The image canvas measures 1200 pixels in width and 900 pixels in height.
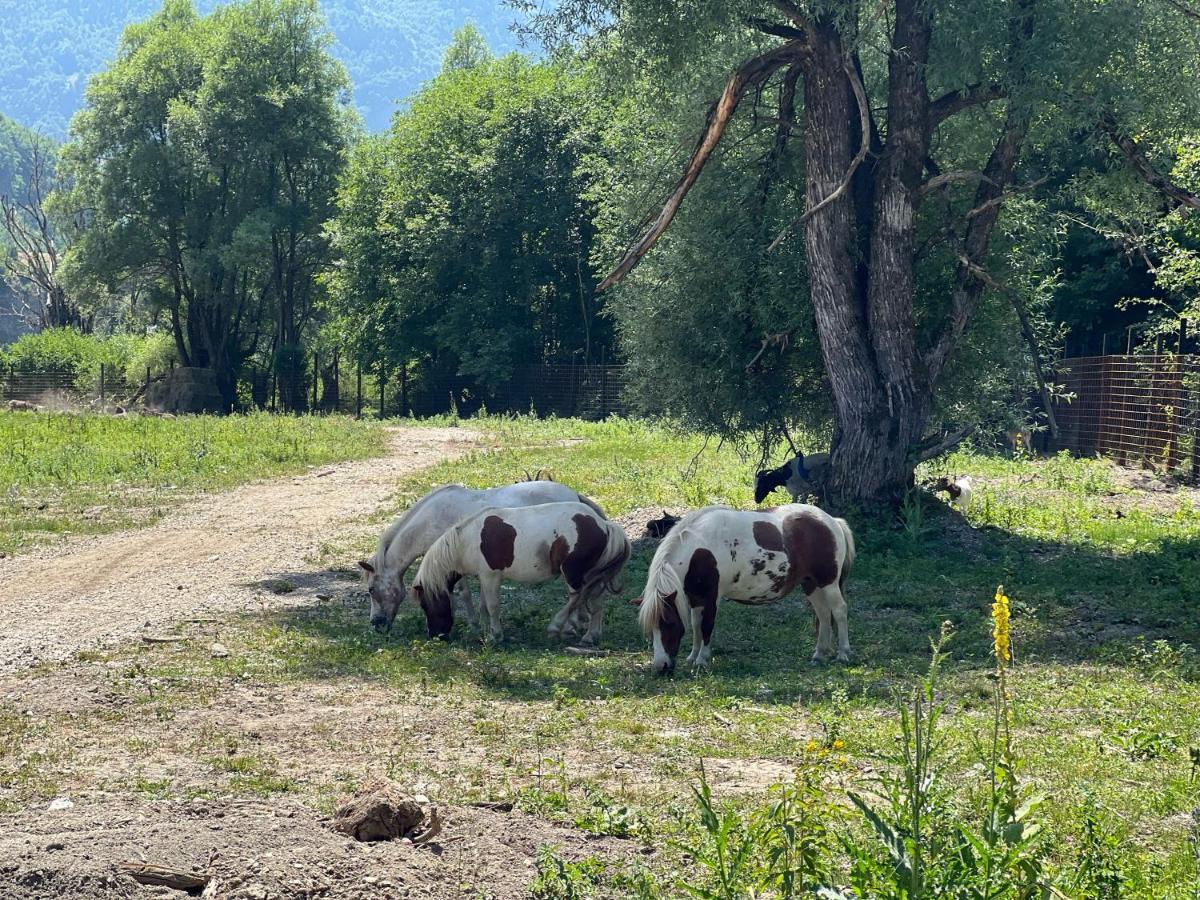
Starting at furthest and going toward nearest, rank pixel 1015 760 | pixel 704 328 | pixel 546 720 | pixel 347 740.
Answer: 1. pixel 704 328
2. pixel 546 720
3. pixel 347 740
4. pixel 1015 760

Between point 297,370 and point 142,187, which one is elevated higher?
point 142,187

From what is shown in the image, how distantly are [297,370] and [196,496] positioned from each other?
113ft

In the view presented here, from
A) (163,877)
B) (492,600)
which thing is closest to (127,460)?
(492,600)

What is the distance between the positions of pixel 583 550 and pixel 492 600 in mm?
913

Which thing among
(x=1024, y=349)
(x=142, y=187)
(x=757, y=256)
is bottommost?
(x=1024, y=349)

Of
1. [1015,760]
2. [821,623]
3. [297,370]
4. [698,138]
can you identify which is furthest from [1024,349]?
[297,370]

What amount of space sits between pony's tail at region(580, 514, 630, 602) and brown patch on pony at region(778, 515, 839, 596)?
1.58m

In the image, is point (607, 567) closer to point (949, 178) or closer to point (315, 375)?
point (949, 178)

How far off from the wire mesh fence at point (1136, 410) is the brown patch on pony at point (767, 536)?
14628 millimetres

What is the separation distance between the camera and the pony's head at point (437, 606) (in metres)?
12.2

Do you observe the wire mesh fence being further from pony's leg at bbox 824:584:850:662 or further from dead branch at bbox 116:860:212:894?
dead branch at bbox 116:860:212:894

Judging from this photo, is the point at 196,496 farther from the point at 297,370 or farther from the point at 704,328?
the point at 297,370

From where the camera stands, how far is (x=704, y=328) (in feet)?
60.3

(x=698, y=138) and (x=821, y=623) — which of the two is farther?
(x=698, y=138)
